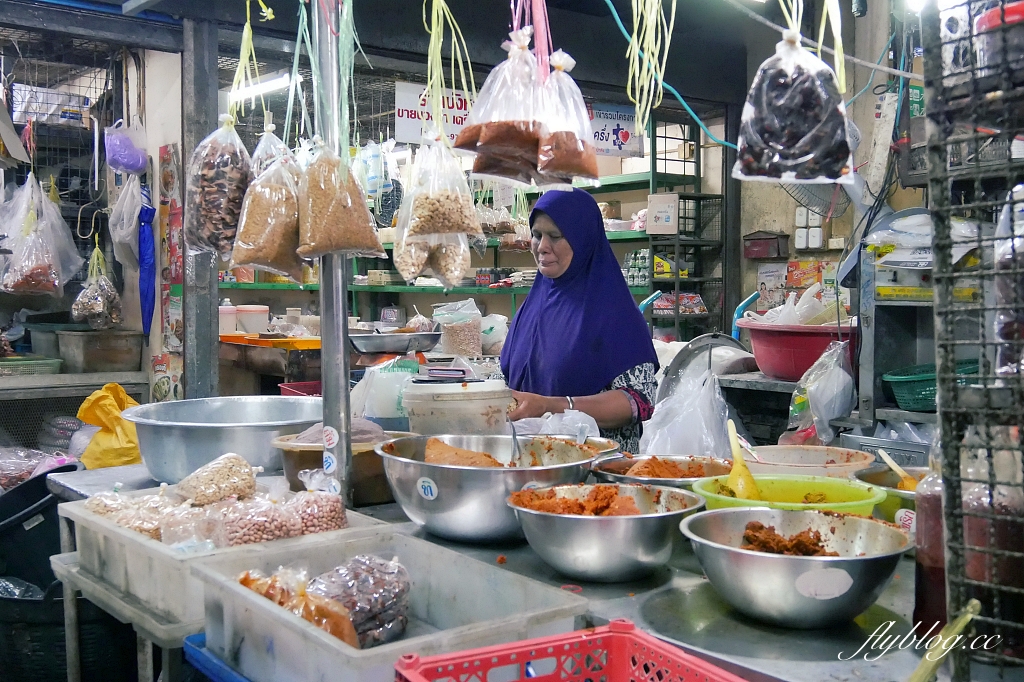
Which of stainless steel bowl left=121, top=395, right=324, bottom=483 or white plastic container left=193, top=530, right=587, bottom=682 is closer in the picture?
white plastic container left=193, top=530, right=587, bottom=682

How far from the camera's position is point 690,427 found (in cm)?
315

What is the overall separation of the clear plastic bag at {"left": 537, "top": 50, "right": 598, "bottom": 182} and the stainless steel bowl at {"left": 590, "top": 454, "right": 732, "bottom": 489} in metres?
0.66

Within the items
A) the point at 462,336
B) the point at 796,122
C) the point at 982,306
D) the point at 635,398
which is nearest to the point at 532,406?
the point at 635,398

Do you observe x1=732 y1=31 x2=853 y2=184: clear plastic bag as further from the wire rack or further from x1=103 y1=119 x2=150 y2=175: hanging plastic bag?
x1=103 y1=119 x2=150 y2=175: hanging plastic bag

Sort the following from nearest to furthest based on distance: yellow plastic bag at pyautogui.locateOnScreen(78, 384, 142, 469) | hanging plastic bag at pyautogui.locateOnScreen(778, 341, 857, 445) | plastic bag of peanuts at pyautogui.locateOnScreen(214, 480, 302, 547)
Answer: plastic bag of peanuts at pyautogui.locateOnScreen(214, 480, 302, 547) < yellow plastic bag at pyautogui.locateOnScreen(78, 384, 142, 469) < hanging plastic bag at pyautogui.locateOnScreen(778, 341, 857, 445)

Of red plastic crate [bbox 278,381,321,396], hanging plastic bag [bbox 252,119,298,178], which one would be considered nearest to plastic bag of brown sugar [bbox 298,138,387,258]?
hanging plastic bag [bbox 252,119,298,178]

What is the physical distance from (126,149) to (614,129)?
3.38 m

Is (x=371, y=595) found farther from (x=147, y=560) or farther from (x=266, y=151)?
(x=266, y=151)

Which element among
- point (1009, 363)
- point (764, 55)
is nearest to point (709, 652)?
point (1009, 363)

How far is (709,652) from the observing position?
44.6 inches

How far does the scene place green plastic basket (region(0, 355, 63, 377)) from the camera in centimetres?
484

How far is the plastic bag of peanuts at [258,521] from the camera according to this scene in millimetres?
1653

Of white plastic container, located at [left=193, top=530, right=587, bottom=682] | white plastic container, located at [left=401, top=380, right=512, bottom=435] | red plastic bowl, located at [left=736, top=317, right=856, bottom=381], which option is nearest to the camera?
white plastic container, located at [left=193, top=530, right=587, bottom=682]

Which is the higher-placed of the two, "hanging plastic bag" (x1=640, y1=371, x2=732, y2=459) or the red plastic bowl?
the red plastic bowl
